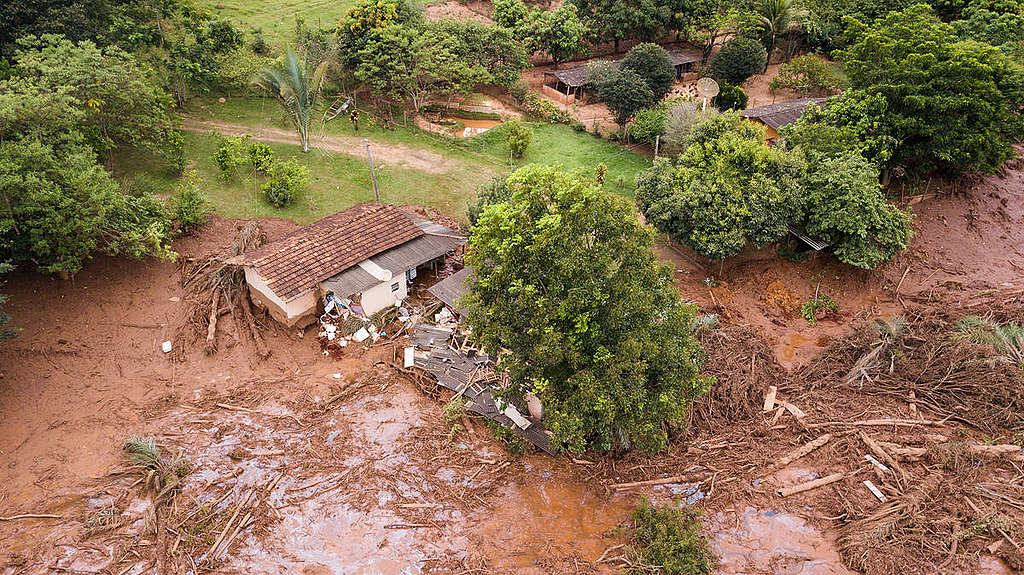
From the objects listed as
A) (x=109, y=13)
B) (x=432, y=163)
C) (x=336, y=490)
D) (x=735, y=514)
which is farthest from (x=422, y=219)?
(x=109, y=13)

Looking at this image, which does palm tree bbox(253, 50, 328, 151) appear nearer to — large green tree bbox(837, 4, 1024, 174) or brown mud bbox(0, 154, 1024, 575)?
brown mud bbox(0, 154, 1024, 575)

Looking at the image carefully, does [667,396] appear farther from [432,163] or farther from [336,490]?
[432,163]

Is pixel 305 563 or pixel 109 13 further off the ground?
pixel 109 13

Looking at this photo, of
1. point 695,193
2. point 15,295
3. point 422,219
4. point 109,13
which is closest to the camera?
point 15,295

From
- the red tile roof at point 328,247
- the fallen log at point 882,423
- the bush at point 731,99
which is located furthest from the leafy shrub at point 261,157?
the bush at point 731,99

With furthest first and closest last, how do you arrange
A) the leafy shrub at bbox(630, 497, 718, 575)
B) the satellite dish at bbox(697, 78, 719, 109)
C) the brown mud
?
the satellite dish at bbox(697, 78, 719, 109), the brown mud, the leafy shrub at bbox(630, 497, 718, 575)

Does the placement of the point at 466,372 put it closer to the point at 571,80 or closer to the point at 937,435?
the point at 937,435

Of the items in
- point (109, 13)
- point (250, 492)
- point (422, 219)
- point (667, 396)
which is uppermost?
point (109, 13)

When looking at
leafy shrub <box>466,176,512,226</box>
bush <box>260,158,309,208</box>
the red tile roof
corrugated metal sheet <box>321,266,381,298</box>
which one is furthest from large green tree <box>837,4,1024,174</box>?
bush <box>260,158,309,208</box>
